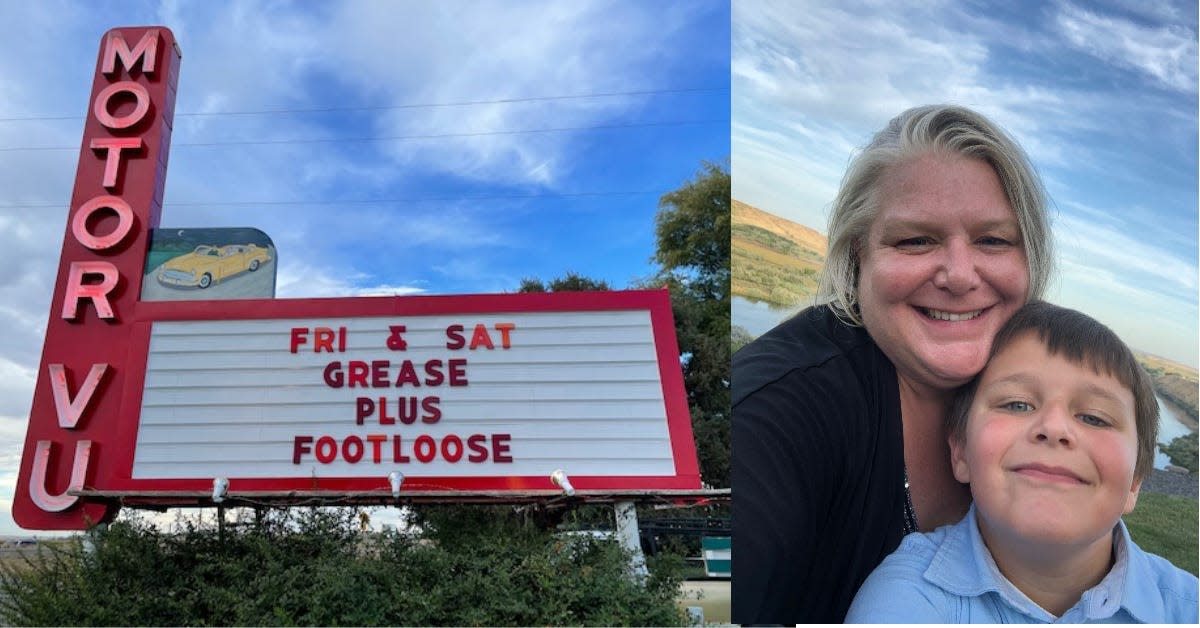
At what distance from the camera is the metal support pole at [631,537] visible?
8.00 metres

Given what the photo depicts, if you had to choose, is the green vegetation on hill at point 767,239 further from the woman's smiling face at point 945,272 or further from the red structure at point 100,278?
the red structure at point 100,278

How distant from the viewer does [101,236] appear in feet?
30.6

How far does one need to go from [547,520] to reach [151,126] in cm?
567

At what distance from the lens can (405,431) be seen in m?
8.62

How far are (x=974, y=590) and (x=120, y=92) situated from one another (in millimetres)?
9164

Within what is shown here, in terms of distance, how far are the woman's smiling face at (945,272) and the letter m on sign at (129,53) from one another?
777 centimetres

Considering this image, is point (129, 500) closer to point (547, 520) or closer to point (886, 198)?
point (547, 520)

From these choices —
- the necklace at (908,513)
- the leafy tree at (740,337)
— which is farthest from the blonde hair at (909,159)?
the necklace at (908,513)

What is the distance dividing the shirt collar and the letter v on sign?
743cm

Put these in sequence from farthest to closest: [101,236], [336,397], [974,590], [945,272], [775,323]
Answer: [101,236]
[336,397]
[775,323]
[945,272]
[974,590]

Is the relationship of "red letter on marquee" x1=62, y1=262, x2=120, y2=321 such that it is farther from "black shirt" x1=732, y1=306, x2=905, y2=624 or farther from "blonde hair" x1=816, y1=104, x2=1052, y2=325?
"blonde hair" x1=816, y1=104, x2=1052, y2=325

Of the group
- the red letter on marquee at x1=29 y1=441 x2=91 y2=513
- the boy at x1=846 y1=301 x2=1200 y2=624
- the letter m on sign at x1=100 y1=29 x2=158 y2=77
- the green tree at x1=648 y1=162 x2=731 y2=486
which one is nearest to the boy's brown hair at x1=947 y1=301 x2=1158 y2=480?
the boy at x1=846 y1=301 x2=1200 y2=624

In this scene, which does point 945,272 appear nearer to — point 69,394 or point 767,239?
point 767,239

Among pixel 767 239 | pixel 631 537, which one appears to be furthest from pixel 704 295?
Answer: pixel 767 239
